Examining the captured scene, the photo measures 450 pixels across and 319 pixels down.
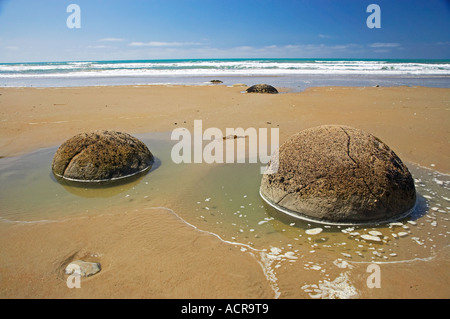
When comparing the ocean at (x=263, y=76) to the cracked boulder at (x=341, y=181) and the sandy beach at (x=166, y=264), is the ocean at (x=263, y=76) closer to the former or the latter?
the cracked boulder at (x=341, y=181)

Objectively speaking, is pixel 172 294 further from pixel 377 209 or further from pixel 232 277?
pixel 377 209

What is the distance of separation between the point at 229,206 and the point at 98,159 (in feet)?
8.27

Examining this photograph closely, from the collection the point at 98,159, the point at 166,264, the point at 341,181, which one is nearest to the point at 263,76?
the point at 98,159

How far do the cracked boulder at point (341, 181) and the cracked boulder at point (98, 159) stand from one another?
274 cm

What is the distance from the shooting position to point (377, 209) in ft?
12.0

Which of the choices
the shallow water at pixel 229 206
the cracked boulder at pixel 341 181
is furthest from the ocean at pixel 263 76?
the cracked boulder at pixel 341 181

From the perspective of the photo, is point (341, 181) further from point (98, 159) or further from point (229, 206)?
point (98, 159)

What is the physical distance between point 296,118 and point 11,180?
7.64 metres

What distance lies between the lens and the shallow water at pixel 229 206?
10.9 feet

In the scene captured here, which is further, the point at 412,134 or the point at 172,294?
the point at 412,134

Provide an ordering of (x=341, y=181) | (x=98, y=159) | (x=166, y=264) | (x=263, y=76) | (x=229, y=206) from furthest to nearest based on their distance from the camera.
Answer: (x=263, y=76) → (x=98, y=159) → (x=229, y=206) → (x=341, y=181) → (x=166, y=264)

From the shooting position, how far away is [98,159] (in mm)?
5234

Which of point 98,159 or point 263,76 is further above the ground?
point 263,76

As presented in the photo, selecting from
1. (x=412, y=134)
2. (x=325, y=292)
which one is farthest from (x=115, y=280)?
(x=412, y=134)
